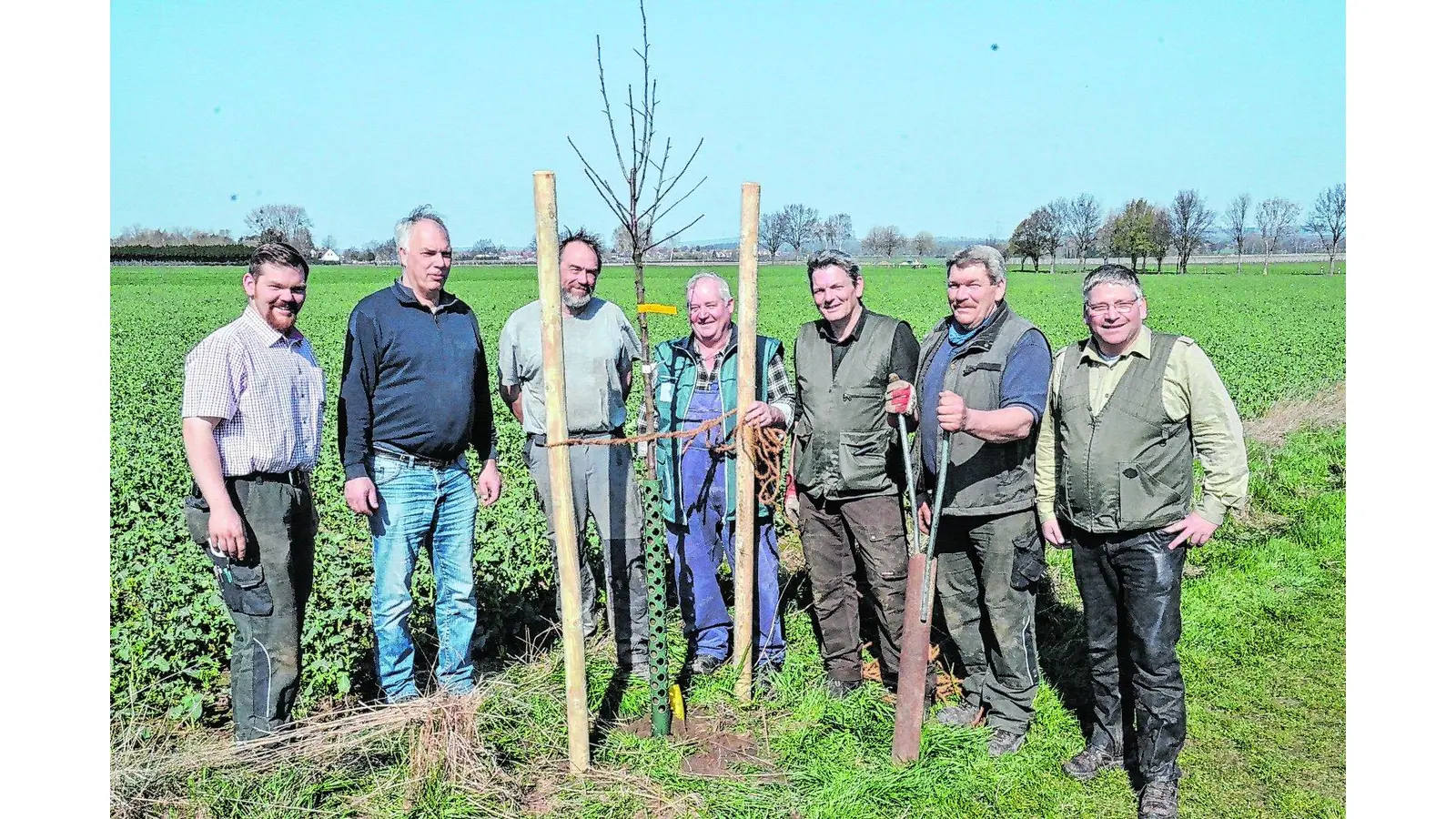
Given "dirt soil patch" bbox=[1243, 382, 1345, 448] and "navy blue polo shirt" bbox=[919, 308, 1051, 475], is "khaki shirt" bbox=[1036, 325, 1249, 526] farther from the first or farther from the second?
"dirt soil patch" bbox=[1243, 382, 1345, 448]

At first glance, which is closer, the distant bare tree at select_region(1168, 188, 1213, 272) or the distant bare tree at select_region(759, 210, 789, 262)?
the distant bare tree at select_region(759, 210, 789, 262)

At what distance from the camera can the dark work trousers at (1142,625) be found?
163 inches

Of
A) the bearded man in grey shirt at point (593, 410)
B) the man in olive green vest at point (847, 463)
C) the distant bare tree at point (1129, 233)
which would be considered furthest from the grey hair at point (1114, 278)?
the distant bare tree at point (1129, 233)

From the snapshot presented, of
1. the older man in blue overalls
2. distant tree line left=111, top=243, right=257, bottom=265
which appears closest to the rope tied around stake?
the older man in blue overalls

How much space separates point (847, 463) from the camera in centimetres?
493

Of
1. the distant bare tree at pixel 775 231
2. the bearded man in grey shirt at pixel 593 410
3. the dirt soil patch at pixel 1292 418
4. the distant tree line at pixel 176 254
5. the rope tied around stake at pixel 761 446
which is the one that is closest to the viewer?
the rope tied around stake at pixel 761 446

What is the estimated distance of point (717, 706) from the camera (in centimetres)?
505

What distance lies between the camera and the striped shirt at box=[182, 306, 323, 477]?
4008mm

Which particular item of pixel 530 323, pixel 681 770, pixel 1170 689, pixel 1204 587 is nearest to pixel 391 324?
pixel 530 323

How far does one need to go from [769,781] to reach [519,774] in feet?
3.87

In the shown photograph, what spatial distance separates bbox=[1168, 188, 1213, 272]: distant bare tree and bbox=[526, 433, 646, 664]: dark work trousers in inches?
3431

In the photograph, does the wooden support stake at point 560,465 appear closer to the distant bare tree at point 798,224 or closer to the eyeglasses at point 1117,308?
the eyeglasses at point 1117,308

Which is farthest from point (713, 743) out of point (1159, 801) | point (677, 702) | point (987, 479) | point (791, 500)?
point (1159, 801)

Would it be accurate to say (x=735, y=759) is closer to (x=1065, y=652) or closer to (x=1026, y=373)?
(x=1026, y=373)
